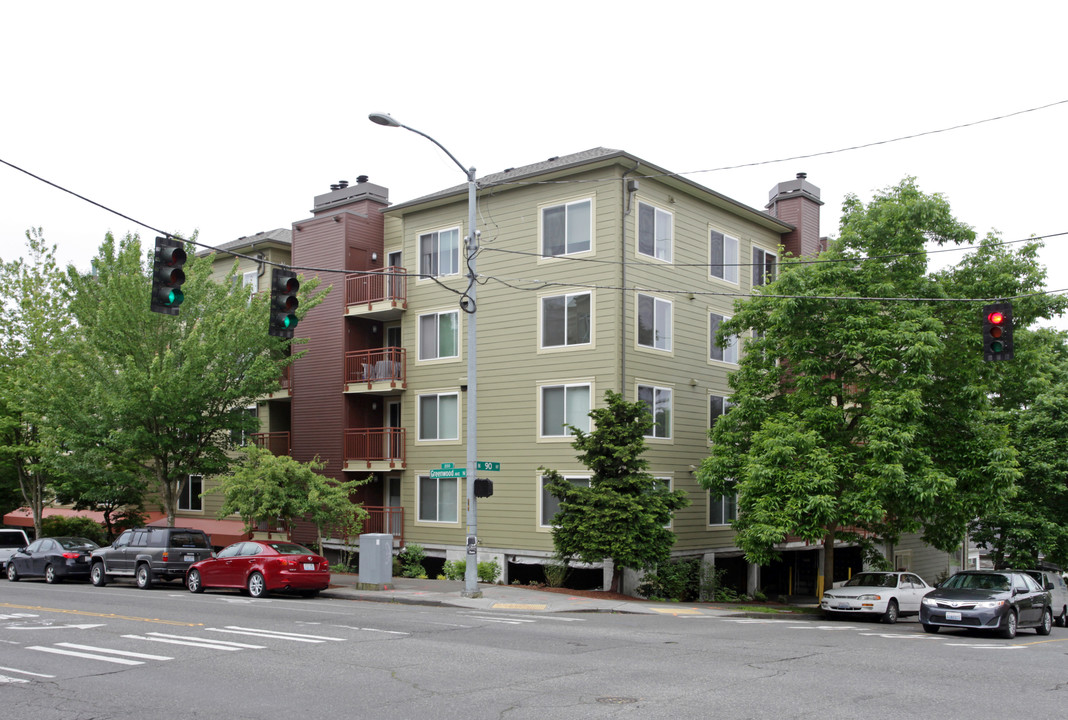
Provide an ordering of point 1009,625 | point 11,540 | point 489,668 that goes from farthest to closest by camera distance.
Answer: point 11,540
point 1009,625
point 489,668

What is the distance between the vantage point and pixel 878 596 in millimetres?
23719

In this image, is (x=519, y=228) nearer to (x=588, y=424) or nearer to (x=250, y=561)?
(x=588, y=424)

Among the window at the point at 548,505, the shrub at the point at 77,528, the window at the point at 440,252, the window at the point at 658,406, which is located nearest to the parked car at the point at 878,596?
the window at the point at 658,406

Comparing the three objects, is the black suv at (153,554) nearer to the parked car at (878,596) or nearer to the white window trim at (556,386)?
the white window trim at (556,386)

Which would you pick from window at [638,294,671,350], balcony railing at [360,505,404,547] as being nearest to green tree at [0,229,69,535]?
balcony railing at [360,505,404,547]

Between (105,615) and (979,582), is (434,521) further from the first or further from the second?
(979,582)

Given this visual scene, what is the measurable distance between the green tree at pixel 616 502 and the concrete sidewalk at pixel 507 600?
117 cm

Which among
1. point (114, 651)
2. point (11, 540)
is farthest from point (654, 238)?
point (11, 540)

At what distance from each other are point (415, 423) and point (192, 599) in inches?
398

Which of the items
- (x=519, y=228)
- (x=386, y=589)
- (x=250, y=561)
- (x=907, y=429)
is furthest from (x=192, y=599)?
(x=907, y=429)

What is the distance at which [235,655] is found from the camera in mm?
13180

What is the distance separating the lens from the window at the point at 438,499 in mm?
29516

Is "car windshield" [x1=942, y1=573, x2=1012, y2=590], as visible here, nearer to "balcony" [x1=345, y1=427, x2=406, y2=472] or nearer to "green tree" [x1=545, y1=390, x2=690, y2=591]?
"green tree" [x1=545, y1=390, x2=690, y2=591]

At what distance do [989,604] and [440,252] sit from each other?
62.9 ft
